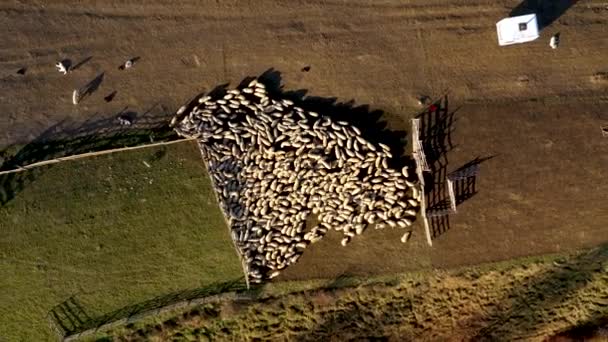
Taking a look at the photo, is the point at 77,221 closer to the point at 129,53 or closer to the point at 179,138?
the point at 179,138

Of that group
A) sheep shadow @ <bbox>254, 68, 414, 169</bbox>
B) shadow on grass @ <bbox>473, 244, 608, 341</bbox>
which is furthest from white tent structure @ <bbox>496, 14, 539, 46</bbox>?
shadow on grass @ <bbox>473, 244, 608, 341</bbox>

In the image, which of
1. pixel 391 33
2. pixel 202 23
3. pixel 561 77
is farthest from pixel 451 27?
pixel 202 23

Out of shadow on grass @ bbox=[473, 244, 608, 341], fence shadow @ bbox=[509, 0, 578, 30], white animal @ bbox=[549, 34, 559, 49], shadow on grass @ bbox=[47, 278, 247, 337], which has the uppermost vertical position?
fence shadow @ bbox=[509, 0, 578, 30]

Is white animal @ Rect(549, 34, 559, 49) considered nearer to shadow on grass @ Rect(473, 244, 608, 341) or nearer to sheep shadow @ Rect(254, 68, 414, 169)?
sheep shadow @ Rect(254, 68, 414, 169)

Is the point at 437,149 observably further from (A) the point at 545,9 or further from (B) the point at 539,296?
(B) the point at 539,296

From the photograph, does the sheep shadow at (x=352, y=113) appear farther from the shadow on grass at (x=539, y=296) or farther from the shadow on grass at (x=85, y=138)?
the shadow on grass at (x=539, y=296)

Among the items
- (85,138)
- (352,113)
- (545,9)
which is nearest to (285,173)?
(352,113)

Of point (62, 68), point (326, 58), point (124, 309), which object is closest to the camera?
point (62, 68)
